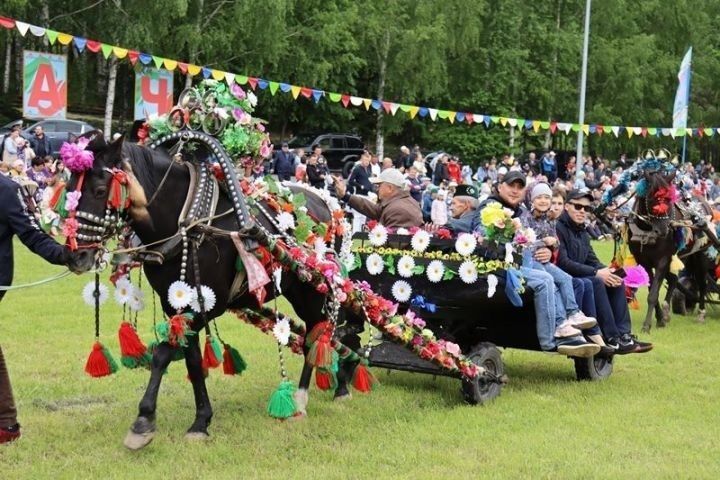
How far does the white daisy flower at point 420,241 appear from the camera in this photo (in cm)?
738

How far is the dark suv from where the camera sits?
1324 inches

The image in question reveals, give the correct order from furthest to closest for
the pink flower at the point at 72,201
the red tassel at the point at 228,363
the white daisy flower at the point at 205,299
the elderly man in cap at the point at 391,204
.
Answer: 1. the elderly man in cap at the point at 391,204
2. the red tassel at the point at 228,363
3. the white daisy flower at the point at 205,299
4. the pink flower at the point at 72,201

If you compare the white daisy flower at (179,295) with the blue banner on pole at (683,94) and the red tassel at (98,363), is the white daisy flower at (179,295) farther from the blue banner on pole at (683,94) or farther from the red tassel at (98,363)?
the blue banner on pole at (683,94)

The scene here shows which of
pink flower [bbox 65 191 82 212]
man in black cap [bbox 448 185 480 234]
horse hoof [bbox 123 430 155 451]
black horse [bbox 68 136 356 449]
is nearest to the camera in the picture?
pink flower [bbox 65 191 82 212]

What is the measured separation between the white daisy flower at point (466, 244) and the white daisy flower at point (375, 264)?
694 millimetres

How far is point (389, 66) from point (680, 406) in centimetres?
3264

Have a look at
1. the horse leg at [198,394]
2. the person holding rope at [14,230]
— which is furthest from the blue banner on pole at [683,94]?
the person holding rope at [14,230]

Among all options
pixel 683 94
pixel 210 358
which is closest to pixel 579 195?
pixel 210 358

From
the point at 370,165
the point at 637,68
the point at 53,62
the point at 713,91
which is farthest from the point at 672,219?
the point at 713,91

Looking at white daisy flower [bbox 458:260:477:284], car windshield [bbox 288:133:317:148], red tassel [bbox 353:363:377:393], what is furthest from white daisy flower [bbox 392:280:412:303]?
car windshield [bbox 288:133:317:148]

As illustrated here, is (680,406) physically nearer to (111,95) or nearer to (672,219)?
(672,219)

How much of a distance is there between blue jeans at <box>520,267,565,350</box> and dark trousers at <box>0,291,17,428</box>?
3846mm

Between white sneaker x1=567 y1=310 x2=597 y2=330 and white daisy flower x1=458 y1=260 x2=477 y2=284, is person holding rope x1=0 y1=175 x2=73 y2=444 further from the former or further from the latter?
white sneaker x1=567 y1=310 x2=597 y2=330

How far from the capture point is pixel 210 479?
5.24 metres
